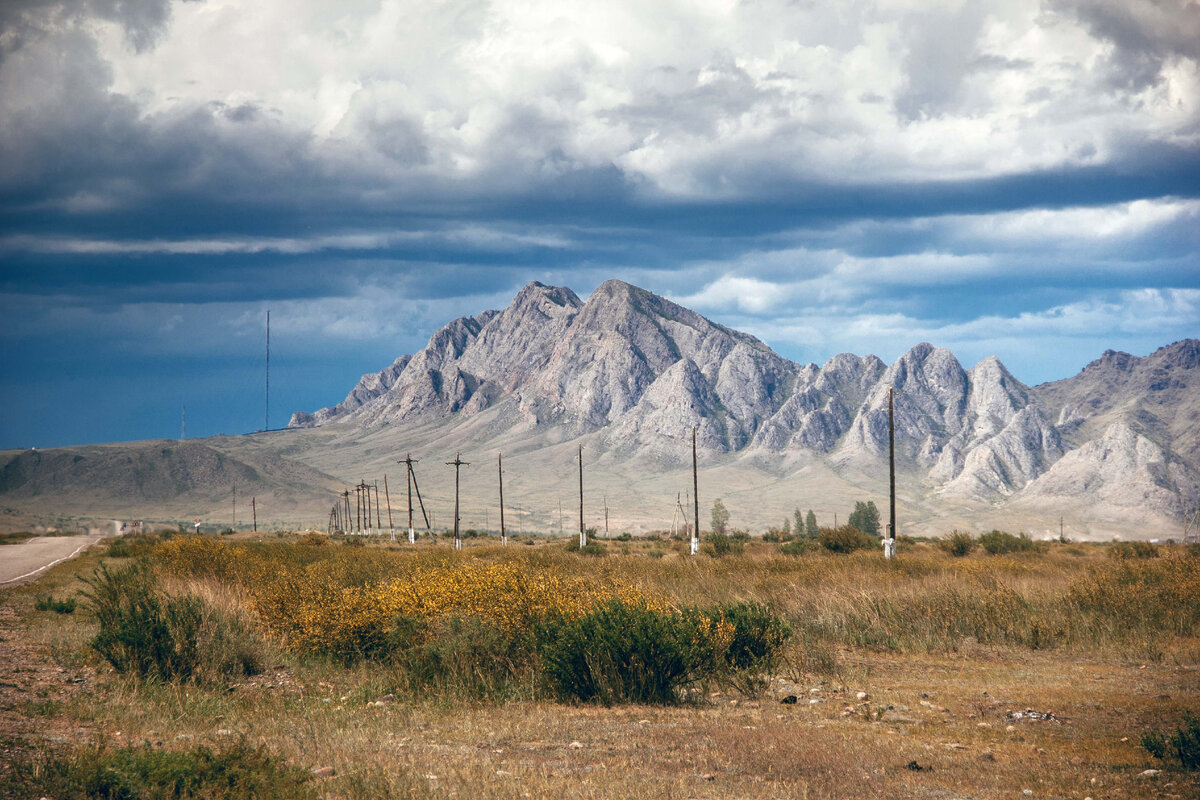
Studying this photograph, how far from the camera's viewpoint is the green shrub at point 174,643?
41.4 feet

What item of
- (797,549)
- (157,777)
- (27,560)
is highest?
(157,777)

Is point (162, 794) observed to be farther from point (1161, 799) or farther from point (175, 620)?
point (1161, 799)

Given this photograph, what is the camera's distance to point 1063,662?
14.6m

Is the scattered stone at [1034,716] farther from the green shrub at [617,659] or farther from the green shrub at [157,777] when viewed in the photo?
the green shrub at [157,777]

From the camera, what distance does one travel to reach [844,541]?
42531 millimetres

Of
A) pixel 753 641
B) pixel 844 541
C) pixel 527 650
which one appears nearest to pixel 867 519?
pixel 844 541

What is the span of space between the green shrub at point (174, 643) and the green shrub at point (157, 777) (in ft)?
17.6

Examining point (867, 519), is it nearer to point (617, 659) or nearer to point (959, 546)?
point (959, 546)

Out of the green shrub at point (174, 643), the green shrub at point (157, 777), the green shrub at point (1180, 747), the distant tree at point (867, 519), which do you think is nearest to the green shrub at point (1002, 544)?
the green shrub at point (1180, 747)

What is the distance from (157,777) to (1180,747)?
9282mm

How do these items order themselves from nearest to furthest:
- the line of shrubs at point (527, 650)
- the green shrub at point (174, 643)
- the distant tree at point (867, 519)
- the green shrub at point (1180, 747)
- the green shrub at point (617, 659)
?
the green shrub at point (1180, 747) → the green shrub at point (617, 659) → the line of shrubs at point (527, 650) → the green shrub at point (174, 643) → the distant tree at point (867, 519)

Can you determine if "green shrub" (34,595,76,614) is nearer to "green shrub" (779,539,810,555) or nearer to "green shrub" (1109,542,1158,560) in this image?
"green shrub" (779,539,810,555)

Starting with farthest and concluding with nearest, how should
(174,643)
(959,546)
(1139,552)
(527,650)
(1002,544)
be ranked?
(1002,544) < (959,546) < (1139,552) < (174,643) < (527,650)

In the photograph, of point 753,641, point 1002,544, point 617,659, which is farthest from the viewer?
point 1002,544
